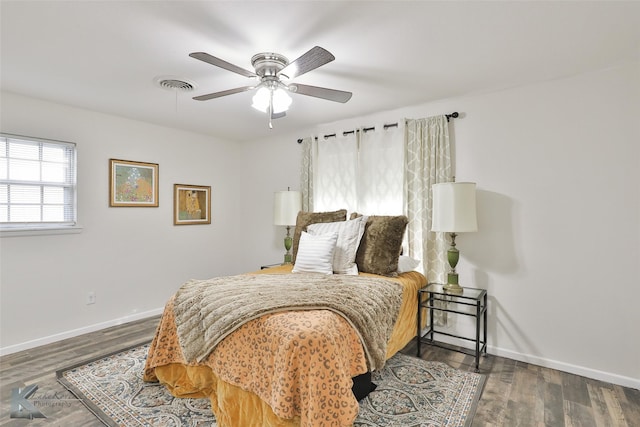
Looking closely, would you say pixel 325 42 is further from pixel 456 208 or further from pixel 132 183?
pixel 132 183

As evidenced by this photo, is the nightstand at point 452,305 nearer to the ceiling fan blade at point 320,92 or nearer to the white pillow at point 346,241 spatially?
the white pillow at point 346,241

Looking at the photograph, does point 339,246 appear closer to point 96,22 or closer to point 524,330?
point 524,330

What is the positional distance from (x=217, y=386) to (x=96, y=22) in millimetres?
2293

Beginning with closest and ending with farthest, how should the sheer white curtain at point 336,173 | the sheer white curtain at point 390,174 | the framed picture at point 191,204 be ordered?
the sheer white curtain at point 390,174 → the sheer white curtain at point 336,173 → the framed picture at point 191,204

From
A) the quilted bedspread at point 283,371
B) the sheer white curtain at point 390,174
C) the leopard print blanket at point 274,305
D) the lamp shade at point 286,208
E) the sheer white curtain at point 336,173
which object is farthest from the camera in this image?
the lamp shade at point 286,208

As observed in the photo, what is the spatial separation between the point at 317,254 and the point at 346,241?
0.31m

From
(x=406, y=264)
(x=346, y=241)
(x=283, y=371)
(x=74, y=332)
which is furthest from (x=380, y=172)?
(x=74, y=332)

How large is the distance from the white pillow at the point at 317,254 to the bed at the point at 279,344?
24cm

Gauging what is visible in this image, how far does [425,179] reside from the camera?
3314 millimetres

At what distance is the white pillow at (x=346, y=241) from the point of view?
10.2ft

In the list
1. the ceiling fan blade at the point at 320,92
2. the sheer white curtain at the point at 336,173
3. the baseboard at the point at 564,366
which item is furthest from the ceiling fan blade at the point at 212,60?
the baseboard at the point at 564,366

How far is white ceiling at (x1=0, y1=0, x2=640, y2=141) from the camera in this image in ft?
6.01

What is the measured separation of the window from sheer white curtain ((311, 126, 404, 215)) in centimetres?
267

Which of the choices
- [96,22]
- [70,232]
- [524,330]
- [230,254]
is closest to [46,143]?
[70,232]
